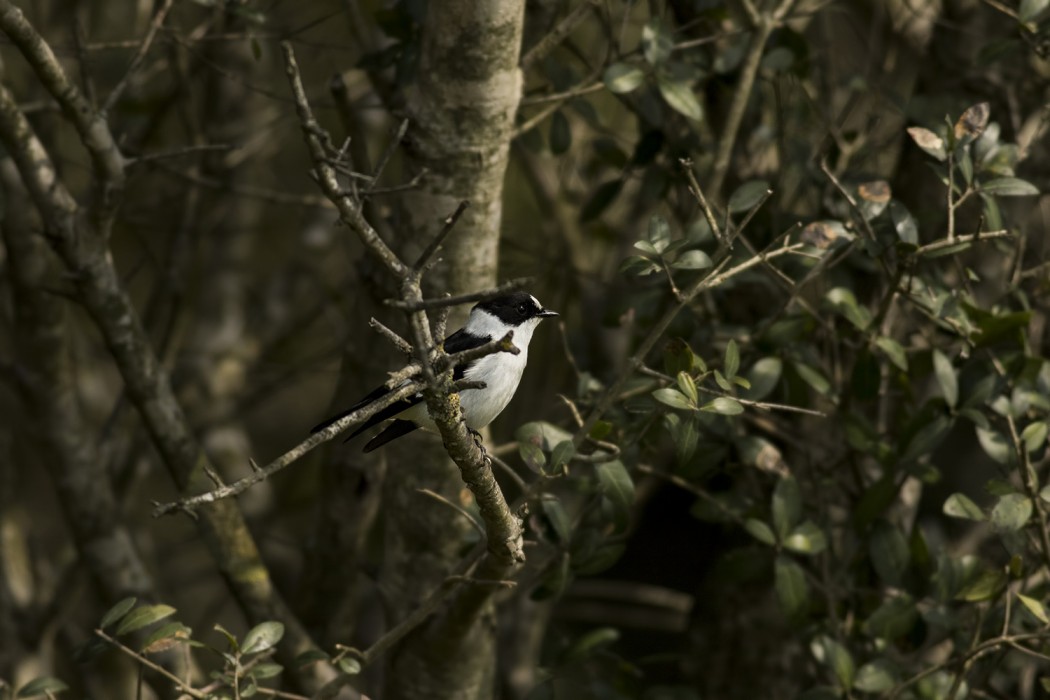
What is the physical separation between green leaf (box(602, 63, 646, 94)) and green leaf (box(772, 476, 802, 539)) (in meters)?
1.32

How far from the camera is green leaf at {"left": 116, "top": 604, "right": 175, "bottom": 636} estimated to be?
2.97 m

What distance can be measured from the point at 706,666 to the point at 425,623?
1.62 m

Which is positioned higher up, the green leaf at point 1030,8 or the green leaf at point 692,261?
the green leaf at point 1030,8

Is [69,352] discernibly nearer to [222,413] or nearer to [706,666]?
[222,413]

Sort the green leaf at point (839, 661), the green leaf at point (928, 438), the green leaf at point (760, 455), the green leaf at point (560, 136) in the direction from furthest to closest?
the green leaf at point (560, 136) < the green leaf at point (760, 455) < the green leaf at point (928, 438) < the green leaf at point (839, 661)

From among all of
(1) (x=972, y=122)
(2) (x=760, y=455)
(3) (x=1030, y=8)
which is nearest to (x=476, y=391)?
(2) (x=760, y=455)

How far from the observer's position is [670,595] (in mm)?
6074

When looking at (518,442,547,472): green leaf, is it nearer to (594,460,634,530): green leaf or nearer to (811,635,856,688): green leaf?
(594,460,634,530): green leaf

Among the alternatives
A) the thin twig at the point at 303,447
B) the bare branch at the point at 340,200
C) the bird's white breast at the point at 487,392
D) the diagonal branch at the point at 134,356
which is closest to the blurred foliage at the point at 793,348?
the bird's white breast at the point at 487,392

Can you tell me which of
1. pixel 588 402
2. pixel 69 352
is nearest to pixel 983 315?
pixel 588 402

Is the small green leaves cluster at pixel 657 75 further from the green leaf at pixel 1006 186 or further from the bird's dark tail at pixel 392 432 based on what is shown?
the bird's dark tail at pixel 392 432

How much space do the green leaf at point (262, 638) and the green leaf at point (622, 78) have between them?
1906 millimetres

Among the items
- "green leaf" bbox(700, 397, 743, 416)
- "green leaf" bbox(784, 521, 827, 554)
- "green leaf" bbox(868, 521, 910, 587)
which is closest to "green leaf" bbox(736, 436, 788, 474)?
"green leaf" bbox(784, 521, 827, 554)

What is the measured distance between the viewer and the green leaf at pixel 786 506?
11.8 feet
